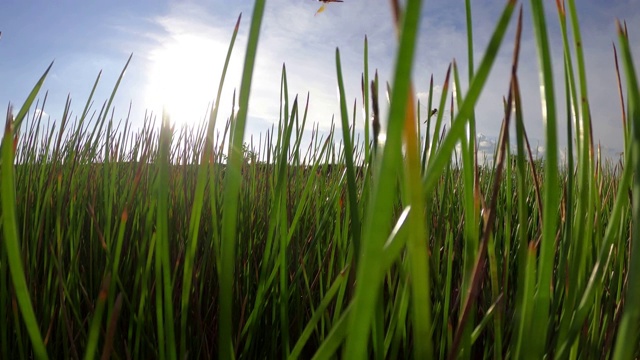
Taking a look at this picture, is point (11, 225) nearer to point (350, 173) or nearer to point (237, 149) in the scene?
point (237, 149)

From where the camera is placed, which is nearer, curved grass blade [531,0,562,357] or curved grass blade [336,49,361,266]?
curved grass blade [531,0,562,357]

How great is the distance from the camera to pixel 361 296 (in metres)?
0.23

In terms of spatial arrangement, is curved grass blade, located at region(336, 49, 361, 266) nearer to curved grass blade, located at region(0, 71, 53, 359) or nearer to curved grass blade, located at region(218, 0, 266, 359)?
curved grass blade, located at region(218, 0, 266, 359)

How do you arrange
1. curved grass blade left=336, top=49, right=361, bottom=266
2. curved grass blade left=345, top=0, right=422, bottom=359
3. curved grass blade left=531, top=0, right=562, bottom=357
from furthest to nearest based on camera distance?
curved grass blade left=336, top=49, right=361, bottom=266 → curved grass blade left=531, top=0, right=562, bottom=357 → curved grass blade left=345, top=0, right=422, bottom=359

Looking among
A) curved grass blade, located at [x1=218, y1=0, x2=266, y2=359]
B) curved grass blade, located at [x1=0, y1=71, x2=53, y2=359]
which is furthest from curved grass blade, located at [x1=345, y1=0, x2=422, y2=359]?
curved grass blade, located at [x1=0, y1=71, x2=53, y2=359]

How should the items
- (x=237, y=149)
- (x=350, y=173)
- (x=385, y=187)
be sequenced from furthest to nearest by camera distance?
(x=350, y=173), (x=237, y=149), (x=385, y=187)

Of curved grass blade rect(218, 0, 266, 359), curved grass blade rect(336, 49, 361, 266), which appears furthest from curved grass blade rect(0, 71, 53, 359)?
curved grass blade rect(336, 49, 361, 266)

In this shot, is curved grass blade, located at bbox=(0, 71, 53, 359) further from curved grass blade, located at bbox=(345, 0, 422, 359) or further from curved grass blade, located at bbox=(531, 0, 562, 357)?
curved grass blade, located at bbox=(531, 0, 562, 357)

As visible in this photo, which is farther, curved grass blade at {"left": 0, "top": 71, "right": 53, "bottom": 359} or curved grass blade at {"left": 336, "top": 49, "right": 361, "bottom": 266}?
curved grass blade at {"left": 336, "top": 49, "right": 361, "bottom": 266}

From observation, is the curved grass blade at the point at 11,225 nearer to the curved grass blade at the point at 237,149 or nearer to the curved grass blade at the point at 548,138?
the curved grass blade at the point at 237,149

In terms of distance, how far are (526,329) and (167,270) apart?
0.33 m

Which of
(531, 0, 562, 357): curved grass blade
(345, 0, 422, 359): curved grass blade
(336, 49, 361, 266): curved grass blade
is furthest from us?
(336, 49, 361, 266): curved grass blade

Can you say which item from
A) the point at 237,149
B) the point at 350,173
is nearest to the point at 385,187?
the point at 237,149

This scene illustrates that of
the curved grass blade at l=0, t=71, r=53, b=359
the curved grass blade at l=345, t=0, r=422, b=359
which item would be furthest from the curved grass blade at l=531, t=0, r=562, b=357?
the curved grass blade at l=0, t=71, r=53, b=359
